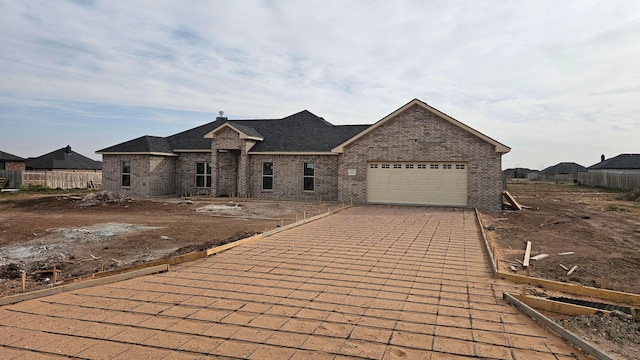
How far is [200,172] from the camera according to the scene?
26.6 m

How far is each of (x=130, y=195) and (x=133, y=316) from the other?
73.1ft

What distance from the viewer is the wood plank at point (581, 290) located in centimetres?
602

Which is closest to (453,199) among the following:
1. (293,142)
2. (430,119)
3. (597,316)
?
(430,119)

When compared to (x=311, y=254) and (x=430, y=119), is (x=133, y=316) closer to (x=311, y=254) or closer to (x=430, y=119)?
(x=311, y=254)

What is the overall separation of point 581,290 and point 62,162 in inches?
2101

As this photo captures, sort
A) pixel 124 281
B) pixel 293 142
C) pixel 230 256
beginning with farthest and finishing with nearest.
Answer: pixel 293 142 → pixel 230 256 → pixel 124 281

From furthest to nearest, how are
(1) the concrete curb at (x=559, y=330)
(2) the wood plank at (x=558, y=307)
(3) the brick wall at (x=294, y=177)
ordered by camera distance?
(3) the brick wall at (x=294, y=177), (2) the wood plank at (x=558, y=307), (1) the concrete curb at (x=559, y=330)

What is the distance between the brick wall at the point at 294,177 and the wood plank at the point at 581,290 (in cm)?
1630

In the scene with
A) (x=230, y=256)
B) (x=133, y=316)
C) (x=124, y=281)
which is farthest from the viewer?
(x=230, y=256)

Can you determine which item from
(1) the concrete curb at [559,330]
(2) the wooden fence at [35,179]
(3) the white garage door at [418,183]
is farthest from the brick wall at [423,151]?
(2) the wooden fence at [35,179]

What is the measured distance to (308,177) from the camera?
933 inches

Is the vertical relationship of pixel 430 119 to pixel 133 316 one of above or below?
above

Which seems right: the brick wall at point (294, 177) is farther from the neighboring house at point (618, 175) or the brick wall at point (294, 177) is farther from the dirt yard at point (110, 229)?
the neighboring house at point (618, 175)

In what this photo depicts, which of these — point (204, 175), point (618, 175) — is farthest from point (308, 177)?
point (618, 175)
